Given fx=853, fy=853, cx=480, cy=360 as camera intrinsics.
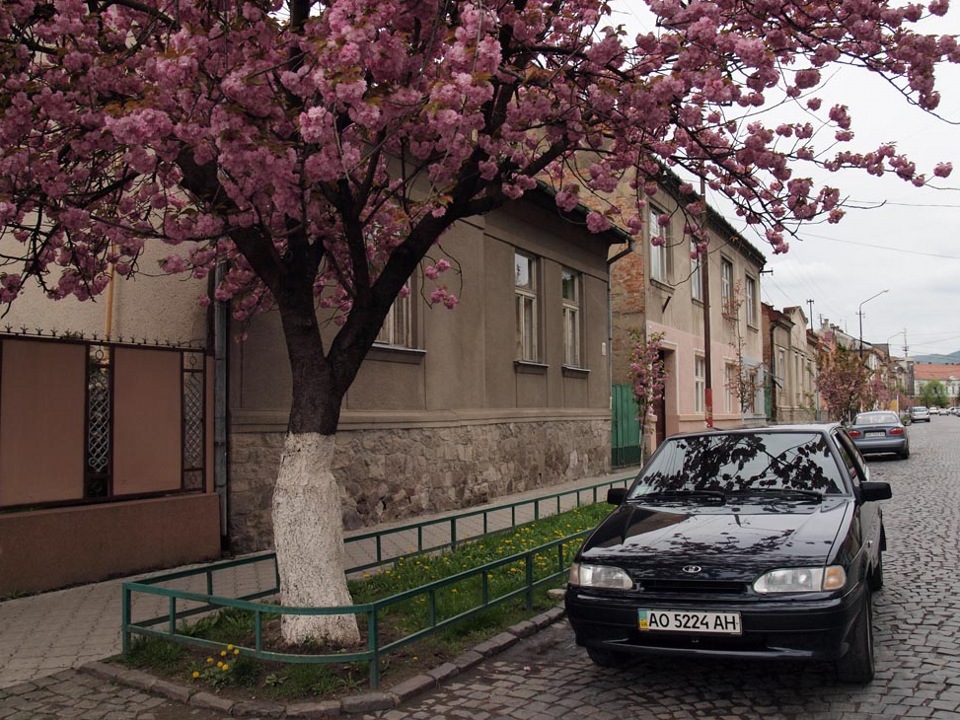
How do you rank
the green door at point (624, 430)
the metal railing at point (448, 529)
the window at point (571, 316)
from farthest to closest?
the green door at point (624, 430) → the window at point (571, 316) → the metal railing at point (448, 529)

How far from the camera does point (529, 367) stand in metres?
16.2

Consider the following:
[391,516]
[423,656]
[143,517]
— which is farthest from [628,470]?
[423,656]

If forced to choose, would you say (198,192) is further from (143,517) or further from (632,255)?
(632,255)

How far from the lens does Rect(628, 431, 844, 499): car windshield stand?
19.2 feet

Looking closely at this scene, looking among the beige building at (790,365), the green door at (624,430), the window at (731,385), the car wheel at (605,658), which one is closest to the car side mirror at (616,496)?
the car wheel at (605,658)

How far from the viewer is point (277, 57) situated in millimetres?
5500

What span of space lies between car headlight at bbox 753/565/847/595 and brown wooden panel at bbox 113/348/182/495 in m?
6.18

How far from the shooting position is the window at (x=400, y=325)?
1253cm

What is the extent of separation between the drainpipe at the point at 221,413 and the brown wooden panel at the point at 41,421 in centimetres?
150

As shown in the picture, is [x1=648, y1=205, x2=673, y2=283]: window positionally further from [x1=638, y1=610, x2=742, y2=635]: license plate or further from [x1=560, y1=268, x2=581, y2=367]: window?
[x1=638, y1=610, x2=742, y2=635]: license plate

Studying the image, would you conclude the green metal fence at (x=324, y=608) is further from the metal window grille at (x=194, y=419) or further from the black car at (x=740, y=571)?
the metal window grille at (x=194, y=419)

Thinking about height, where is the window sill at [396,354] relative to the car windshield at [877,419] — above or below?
above

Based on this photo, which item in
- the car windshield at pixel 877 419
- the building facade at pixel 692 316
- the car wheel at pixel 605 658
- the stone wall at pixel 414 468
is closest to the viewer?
the car wheel at pixel 605 658

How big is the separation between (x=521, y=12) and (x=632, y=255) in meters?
16.9
